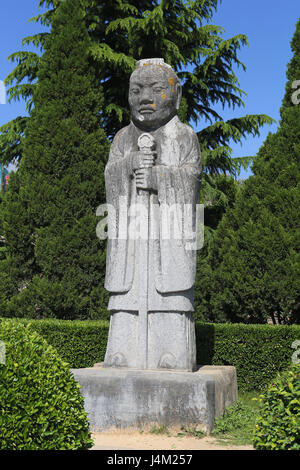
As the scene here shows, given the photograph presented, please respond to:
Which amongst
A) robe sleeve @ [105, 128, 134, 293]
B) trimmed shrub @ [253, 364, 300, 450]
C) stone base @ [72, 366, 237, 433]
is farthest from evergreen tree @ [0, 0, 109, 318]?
trimmed shrub @ [253, 364, 300, 450]

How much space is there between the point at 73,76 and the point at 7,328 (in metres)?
8.23

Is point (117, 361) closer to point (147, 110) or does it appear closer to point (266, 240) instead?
point (147, 110)

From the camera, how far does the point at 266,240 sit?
9.95 m

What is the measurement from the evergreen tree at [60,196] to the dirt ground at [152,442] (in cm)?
494

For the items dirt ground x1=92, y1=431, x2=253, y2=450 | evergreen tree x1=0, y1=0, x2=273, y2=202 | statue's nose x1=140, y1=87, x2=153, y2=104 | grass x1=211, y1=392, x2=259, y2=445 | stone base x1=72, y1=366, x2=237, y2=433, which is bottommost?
dirt ground x1=92, y1=431, x2=253, y2=450

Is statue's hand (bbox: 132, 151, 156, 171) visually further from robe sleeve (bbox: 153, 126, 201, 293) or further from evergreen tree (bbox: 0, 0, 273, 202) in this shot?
evergreen tree (bbox: 0, 0, 273, 202)

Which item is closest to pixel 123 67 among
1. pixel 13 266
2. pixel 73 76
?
pixel 73 76

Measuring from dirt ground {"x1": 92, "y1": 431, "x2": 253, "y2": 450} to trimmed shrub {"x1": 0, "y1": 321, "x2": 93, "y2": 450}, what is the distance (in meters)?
1.28

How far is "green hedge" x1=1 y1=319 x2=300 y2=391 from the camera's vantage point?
8.70 m


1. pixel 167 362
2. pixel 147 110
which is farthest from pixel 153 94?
pixel 167 362

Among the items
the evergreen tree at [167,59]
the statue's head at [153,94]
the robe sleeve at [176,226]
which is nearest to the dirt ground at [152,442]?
the robe sleeve at [176,226]

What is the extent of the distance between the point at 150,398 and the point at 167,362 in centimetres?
51

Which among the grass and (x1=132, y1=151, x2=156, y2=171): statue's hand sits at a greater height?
(x1=132, y1=151, x2=156, y2=171): statue's hand

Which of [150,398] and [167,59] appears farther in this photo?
[167,59]
